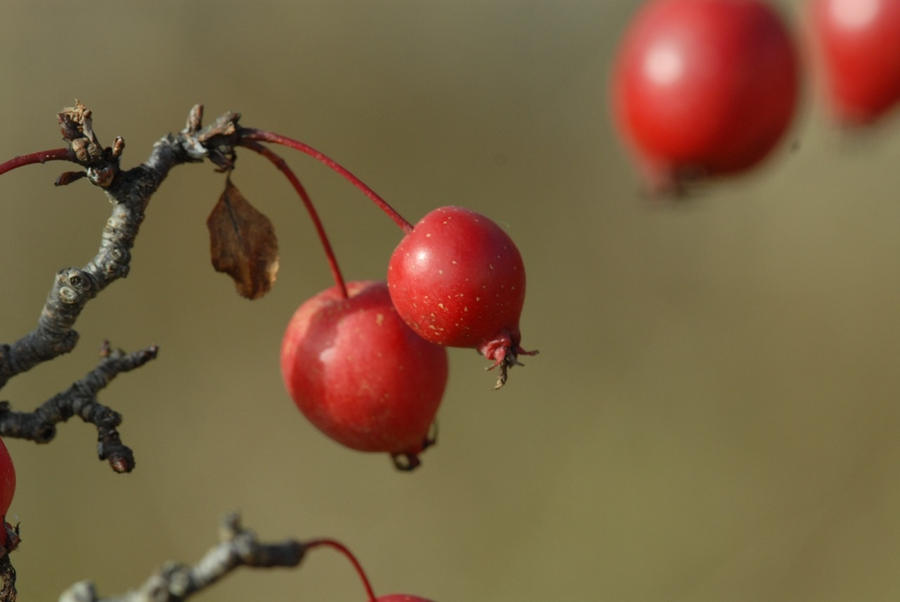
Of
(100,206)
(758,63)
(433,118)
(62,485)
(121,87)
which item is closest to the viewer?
(758,63)

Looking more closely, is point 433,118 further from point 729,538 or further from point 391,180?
point 729,538

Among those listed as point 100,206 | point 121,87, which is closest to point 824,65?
point 100,206

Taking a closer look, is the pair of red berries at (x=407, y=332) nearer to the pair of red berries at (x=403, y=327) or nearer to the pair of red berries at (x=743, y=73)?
the pair of red berries at (x=403, y=327)

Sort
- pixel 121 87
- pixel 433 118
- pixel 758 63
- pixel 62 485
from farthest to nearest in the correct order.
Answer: pixel 433 118, pixel 121 87, pixel 62 485, pixel 758 63

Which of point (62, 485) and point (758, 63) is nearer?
point (758, 63)

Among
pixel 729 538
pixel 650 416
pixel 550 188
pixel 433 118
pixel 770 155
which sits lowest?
pixel 729 538

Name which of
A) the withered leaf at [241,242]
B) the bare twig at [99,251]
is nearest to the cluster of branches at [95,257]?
the bare twig at [99,251]

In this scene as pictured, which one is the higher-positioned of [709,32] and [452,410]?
[709,32]

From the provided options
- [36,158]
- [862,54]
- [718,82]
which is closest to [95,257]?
[36,158]
